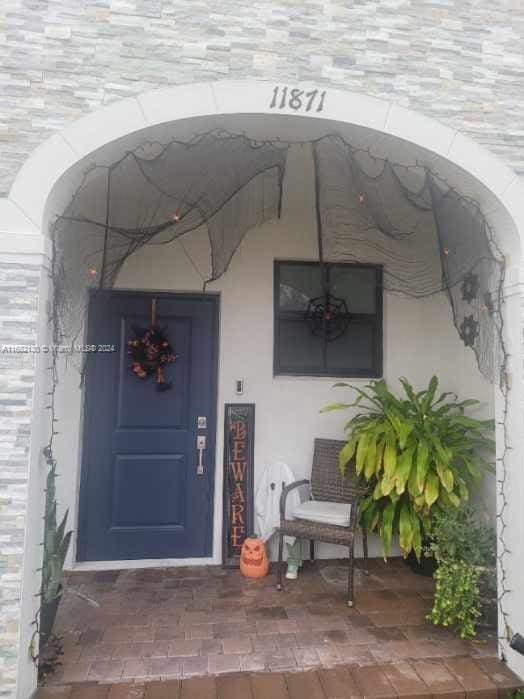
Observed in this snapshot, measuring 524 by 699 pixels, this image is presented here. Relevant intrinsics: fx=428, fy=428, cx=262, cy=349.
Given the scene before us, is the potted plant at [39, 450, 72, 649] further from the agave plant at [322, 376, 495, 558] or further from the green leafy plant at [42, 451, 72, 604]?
the agave plant at [322, 376, 495, 558]

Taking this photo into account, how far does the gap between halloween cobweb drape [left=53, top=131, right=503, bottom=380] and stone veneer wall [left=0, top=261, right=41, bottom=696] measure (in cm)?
20

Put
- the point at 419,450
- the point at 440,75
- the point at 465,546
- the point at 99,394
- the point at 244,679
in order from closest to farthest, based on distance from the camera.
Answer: the point at 244,679 → the point at 440,75 → the point at 465,546 → the point at 419,450 → the point at 99,394

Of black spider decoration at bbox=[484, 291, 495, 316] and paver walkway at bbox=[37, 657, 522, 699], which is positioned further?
black spider decoration at bbox=[484, 291, 495, 316]

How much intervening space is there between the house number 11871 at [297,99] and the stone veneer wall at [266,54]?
0.08 metres

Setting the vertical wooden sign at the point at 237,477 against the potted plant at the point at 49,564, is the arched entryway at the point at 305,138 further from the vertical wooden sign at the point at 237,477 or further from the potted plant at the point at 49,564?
the vertical wooden sign at the point at 237,477

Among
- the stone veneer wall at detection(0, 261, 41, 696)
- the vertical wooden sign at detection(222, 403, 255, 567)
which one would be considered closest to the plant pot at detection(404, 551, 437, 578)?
the vertical wooden sign at detection(222, 403, 255, 567)

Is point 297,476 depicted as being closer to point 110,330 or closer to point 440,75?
point 110,330

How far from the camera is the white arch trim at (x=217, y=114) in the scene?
1.84 meters

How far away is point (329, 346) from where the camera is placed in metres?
3.44

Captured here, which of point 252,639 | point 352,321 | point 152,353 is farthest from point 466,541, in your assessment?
point 152,353

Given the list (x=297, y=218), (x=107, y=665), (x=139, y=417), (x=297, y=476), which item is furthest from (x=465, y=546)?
(x=297, y=218)

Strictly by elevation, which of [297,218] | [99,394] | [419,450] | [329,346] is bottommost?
[419,450]

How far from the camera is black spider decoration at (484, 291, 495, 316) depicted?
89.0 inches

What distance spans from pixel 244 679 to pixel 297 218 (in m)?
2.94
